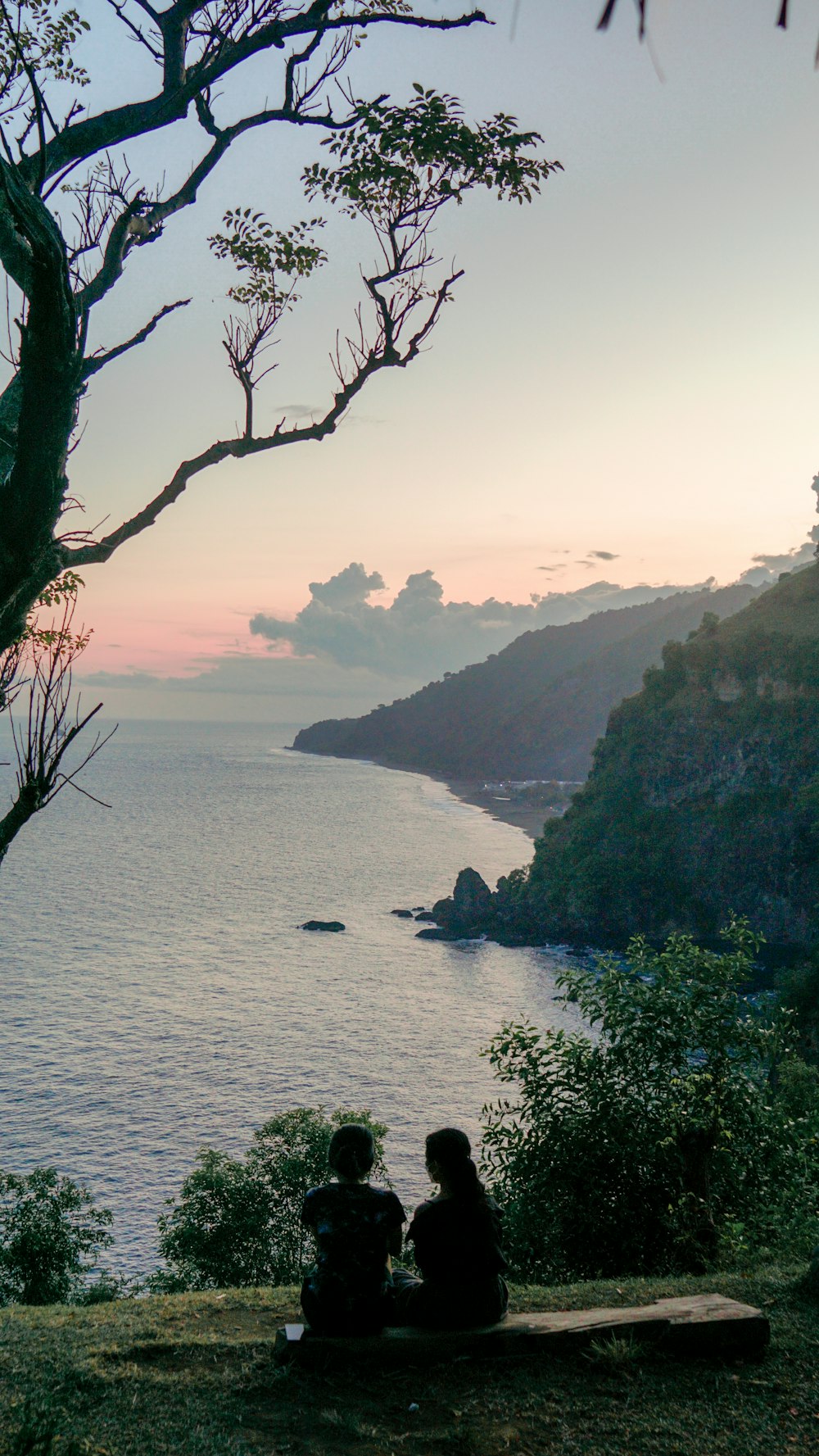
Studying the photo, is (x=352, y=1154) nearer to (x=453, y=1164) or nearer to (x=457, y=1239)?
(x=453, y=1164)

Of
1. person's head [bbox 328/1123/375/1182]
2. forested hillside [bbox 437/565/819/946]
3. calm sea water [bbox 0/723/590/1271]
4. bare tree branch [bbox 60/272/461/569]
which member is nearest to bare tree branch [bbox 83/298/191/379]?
bare tree branch [bbox 60/272/461/569]

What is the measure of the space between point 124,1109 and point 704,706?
77.8m

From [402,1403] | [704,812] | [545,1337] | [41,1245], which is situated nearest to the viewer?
[402,1403]

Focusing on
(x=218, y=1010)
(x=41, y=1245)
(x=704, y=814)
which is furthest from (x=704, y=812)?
(x=41, y=1245)

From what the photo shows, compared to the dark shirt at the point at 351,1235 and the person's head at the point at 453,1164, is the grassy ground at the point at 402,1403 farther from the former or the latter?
the person's head at the point at 453,1164

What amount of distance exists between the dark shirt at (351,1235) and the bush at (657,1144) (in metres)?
6.84

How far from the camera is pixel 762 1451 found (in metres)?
5.91

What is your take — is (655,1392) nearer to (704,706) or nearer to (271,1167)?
(271,1167)

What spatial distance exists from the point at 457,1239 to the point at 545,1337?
1223mm

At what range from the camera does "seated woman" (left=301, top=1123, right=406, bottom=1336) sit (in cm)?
684

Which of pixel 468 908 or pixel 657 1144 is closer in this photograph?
pixel 657 1144

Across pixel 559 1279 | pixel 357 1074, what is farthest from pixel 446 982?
pixel 559 1279

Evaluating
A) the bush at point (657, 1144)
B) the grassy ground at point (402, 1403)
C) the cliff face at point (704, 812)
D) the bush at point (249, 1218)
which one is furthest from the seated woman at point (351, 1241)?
the cliff face at point (704, 812)

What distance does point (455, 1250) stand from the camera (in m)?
6.91
